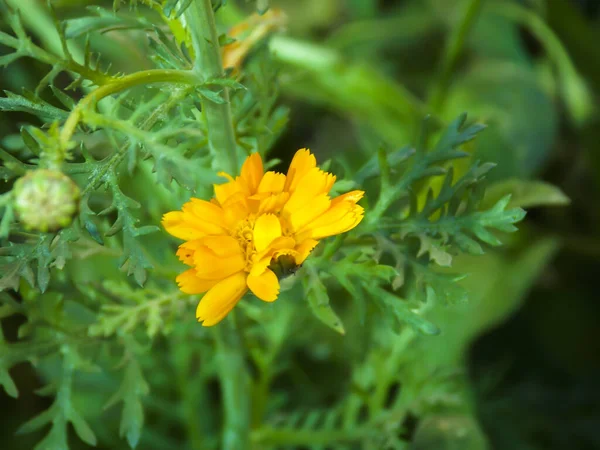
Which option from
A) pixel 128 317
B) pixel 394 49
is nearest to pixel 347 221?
pixel 128 317

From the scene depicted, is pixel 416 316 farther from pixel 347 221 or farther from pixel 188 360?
pixel 188 360

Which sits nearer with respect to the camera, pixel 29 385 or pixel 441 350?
pixel 441 350

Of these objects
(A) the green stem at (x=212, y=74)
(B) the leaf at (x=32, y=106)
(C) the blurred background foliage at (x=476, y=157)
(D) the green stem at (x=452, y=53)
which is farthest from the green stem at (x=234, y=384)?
(D) the green stem at (x=452, y=53)

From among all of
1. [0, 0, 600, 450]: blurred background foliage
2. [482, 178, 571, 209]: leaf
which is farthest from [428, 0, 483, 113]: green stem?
[482, 178, 571, 209]: leaf

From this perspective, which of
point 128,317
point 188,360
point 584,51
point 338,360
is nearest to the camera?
point 128,317

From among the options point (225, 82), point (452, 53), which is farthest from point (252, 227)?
→ point (452, 53)

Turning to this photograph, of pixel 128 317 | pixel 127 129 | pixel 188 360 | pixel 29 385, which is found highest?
pixel 127 129
